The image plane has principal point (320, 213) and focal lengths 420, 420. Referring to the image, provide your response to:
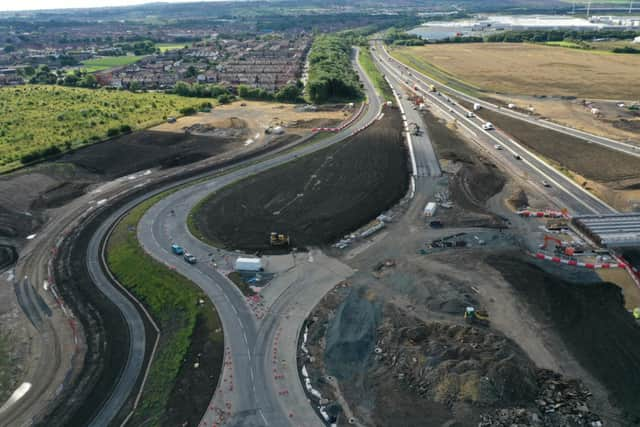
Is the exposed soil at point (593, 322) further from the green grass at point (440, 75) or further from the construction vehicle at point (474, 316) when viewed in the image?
the green grass at point (440, 75)

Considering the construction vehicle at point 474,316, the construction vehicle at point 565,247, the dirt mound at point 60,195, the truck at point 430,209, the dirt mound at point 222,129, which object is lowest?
the construction vehicle at point 474,316

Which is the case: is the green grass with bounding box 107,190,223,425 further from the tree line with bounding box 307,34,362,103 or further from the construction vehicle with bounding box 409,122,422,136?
the tree line with bounding box 307,34,362,103

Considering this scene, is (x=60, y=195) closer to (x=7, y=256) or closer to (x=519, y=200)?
(x=7, y=256)

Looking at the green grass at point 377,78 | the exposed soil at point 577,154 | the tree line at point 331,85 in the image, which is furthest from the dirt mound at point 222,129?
the exposed soil at point 577,154

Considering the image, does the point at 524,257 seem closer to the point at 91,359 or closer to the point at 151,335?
the point at 151,335

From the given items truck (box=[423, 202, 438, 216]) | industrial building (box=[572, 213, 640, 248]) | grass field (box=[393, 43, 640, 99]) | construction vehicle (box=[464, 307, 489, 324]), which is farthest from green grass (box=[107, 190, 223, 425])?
grass field (box=[393, 43, 640, 99])

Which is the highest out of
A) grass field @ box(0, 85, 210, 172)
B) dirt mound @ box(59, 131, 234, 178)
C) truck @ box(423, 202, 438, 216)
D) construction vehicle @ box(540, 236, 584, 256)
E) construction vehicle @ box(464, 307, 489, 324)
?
grass field @ box(0, 85, 210, 172)

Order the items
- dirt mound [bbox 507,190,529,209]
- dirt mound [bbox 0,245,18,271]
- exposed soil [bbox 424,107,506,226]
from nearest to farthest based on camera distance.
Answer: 1. dirt mound [bbox 0,245,18,271]
2. exposed soil [bbox 424,107,506,226]
3. dirt mound [bbox 507,190,529,209]
